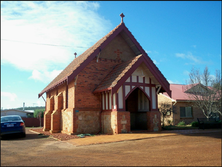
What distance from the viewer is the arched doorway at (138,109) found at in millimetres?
18469

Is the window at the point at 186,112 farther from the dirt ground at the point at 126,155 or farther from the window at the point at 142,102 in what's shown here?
the dirt ground at the point at 126,155

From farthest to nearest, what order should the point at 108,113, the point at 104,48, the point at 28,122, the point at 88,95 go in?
the point at 28,122, the point at 104,48, the point at 88,95, the point at 108,113

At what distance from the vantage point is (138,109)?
19.3 m

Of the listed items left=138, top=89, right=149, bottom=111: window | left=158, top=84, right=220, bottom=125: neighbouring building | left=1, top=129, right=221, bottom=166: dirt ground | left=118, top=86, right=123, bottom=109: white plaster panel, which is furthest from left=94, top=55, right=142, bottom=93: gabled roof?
left=158, top=84, right=220, bottom=125: neighbouring building

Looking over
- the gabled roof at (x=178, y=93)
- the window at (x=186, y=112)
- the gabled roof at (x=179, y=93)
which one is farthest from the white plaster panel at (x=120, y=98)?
the window at (x=186, y=112)

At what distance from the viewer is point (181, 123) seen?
25.9 m

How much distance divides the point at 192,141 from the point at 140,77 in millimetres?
6148

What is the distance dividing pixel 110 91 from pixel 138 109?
4.78 metres

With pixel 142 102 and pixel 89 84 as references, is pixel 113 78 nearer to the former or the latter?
pixel 89 84

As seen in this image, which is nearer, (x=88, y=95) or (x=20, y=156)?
(x=20, y=156)

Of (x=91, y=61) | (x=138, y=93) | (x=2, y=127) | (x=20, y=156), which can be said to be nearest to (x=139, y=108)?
(x=138, y=93)

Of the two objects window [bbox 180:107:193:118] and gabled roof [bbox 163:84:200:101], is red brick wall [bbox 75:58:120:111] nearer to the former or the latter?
gabled roof [bbox 163:84:200:101]

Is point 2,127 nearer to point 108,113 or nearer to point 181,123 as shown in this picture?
point 108,113

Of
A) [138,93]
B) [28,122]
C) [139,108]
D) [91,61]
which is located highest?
[91,61]
